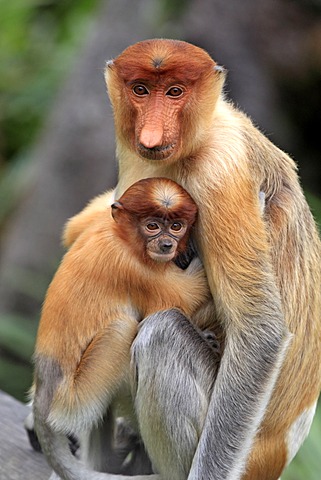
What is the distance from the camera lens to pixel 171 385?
444cm

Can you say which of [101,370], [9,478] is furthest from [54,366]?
[9,478]

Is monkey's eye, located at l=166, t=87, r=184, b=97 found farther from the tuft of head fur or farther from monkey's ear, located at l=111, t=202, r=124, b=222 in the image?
monkey's ear, located at l=111, t=202, r=124, b=222

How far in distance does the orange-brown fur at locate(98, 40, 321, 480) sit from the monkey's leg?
0.94 ft

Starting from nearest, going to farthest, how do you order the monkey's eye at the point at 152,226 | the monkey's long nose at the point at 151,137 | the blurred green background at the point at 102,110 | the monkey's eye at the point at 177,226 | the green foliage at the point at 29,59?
the monkey's long nose at the point at 151,137 < the monkey's eye at the point at 177,226 < the monkey's eye at the point at 152,226 < the blurred green background at the point at 102,110 < the green foliage at the point at 29,59

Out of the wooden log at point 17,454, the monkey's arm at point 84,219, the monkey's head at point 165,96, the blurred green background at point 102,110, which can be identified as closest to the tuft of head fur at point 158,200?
the monkey's head at point 165,96

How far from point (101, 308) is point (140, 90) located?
1.09 m

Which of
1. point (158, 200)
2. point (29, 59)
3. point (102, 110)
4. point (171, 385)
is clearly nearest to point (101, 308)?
point (171, 385)

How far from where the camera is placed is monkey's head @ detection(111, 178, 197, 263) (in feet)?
14.1

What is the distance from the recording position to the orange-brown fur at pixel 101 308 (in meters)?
4.54

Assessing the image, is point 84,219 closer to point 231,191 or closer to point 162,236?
point 162,236

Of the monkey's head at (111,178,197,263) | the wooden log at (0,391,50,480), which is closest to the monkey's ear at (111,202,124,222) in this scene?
the monkey's head at (111,178,197,263)

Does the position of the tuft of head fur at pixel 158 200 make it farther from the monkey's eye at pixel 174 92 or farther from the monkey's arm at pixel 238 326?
the monkey's eye at pixel 174 92

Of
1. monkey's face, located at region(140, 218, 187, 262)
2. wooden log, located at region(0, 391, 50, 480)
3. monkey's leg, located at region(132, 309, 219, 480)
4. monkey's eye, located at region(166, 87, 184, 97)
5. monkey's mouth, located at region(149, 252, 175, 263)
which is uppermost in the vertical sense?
monkey's eye, located at region(166, 87, 184, 97)

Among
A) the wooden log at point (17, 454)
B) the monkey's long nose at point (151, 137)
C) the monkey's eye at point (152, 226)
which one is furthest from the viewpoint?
the wooden log at point (17, 454)
